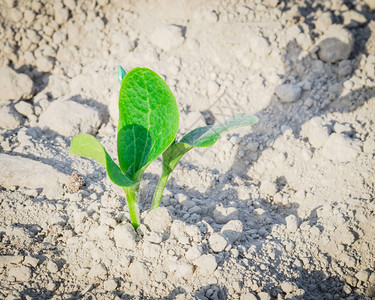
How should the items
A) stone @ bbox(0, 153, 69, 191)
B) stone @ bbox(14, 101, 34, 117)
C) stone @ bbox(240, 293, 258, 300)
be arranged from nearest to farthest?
1. stone @ bbox(240, 293, 258, 300)
2. stone @ bbox(0, 153, 69, 191)
3. stone @ bbox(14, 101, 34, 117)

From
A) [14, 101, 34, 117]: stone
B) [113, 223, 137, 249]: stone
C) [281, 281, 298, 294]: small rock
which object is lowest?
[14, 101, 34, 117]: stone

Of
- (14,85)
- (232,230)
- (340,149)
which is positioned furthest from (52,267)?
(340,149)

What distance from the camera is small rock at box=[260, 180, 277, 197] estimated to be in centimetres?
237

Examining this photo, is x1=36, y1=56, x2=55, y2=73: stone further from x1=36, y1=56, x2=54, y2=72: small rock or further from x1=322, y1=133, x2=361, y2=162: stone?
x1=322, y1=133, x2=361, y2=162: stone

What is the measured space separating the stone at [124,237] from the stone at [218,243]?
402mm

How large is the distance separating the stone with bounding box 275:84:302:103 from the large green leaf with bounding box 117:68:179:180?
5.07 feet

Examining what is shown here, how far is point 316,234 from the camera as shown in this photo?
1938 mm

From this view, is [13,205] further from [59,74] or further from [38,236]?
[59,74]

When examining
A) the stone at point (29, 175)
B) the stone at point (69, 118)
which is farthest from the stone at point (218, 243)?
the stone at point (69, 118)

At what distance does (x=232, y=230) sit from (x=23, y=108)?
203 centimetres

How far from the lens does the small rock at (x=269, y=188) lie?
237cm

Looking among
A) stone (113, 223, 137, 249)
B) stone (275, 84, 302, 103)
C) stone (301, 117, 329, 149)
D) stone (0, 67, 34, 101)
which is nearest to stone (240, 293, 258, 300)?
stone (113, 223, 137, 249)

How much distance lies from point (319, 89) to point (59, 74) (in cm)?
239

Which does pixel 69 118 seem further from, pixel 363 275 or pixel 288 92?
pixel 363 275
